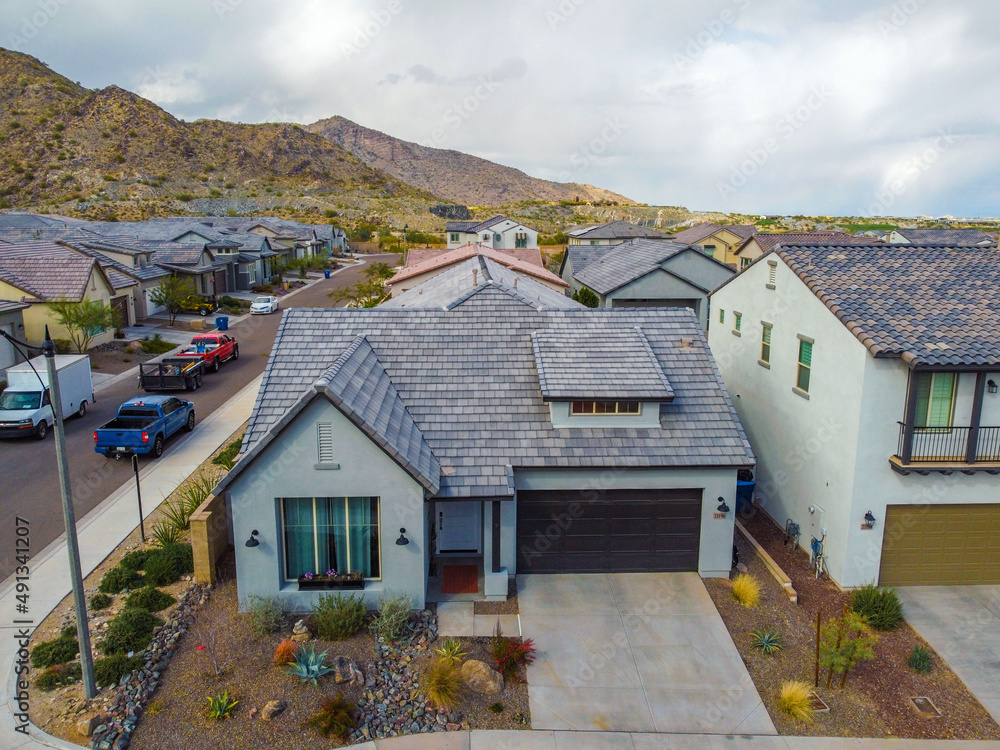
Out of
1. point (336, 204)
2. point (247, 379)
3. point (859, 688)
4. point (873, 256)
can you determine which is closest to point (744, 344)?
point (873, 256)

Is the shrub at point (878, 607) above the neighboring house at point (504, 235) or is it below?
below

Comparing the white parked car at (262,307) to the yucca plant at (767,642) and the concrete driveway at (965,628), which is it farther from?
the concrete driveway at (965,628)

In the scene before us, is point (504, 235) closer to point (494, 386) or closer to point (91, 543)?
point (494, 386)

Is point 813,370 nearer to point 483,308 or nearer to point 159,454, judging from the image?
point 483,308

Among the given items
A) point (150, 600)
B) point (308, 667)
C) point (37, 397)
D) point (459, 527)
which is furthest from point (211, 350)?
point (308, 667)

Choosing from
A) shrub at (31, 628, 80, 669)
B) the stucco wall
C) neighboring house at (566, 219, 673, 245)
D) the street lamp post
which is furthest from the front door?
neighboring house at (566, 219, 673, 245)

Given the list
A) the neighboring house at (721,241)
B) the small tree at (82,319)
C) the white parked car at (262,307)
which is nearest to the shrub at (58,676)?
the small tree at (82,319)

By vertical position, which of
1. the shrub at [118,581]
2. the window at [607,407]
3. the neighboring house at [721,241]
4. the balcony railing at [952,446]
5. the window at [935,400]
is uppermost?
the neighboring house at [721,241]
